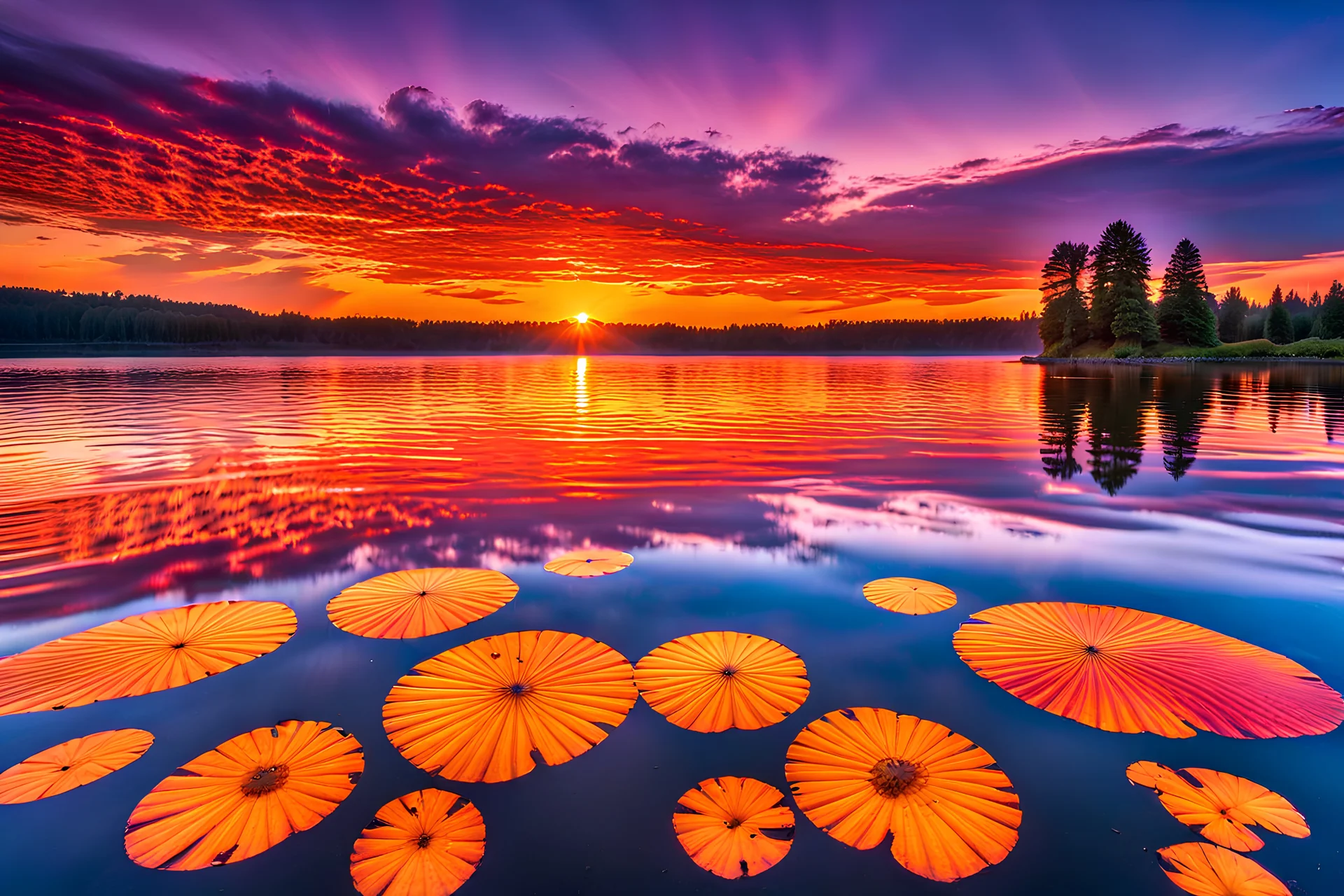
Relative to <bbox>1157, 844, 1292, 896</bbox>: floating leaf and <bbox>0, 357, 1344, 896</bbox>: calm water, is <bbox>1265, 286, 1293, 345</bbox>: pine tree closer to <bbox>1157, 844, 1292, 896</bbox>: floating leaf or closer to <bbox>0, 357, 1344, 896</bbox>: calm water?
<bbox>0, 357, 1344, 896</bbox>: calm water

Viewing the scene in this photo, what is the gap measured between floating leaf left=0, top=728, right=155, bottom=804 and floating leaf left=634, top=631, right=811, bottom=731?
14.5ft

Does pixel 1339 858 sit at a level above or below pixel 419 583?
below

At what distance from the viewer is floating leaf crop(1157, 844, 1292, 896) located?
145 inches

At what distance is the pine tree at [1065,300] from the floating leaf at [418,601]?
146729mm

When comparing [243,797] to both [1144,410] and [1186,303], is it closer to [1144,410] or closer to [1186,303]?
[1144,410]

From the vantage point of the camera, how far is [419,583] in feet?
28.0

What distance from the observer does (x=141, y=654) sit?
659cm

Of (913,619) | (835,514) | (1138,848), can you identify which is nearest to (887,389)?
(835,514)

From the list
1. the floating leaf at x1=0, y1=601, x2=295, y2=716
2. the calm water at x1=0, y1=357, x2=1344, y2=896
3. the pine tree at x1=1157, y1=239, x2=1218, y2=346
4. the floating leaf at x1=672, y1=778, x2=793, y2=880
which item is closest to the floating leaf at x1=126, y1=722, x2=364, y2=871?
the calm water at x1=0, y1=357, x2=1344, y2=896

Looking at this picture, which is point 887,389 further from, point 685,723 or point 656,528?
point 685,723

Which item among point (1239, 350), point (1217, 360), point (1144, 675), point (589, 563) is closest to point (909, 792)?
point (1144, 675)

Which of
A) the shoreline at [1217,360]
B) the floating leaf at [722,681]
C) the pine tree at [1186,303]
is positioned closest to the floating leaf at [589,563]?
the floating leaf at [722,681]

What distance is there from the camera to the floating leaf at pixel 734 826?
3.93 m

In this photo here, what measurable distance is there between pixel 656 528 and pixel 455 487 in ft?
21.3
